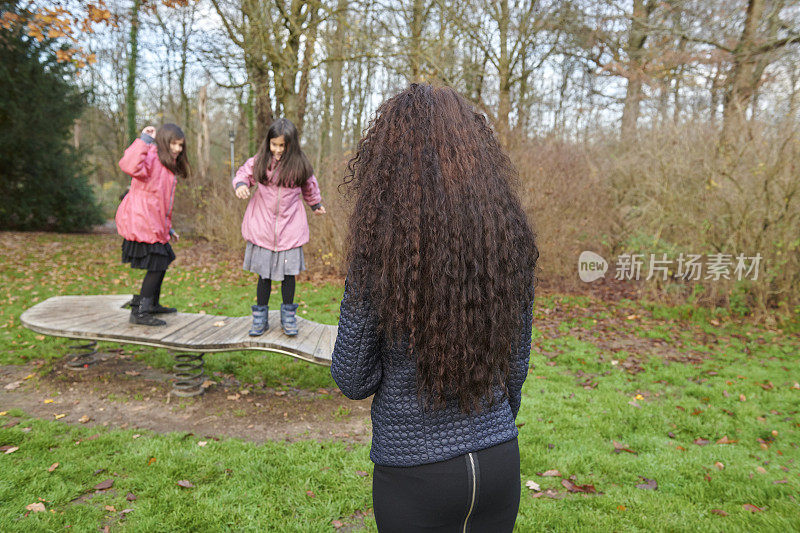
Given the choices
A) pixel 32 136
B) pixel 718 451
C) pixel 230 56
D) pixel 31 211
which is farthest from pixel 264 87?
pixel 718 451

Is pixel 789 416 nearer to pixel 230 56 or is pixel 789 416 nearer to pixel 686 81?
pixel 230 56

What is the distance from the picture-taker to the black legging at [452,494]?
1.27m

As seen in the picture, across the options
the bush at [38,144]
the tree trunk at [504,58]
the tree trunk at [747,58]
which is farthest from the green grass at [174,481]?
the bush at [38,144]

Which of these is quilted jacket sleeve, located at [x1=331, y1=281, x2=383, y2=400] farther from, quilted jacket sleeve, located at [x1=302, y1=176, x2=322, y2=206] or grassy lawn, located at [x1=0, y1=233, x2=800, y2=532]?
quilted jacket sleeve, located at [x1=302, y1=176, x2=322, y2=206]

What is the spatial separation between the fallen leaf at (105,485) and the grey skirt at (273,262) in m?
1.68

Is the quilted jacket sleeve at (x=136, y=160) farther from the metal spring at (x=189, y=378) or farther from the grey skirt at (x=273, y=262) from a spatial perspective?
the metal spring at (x=189, y=378)

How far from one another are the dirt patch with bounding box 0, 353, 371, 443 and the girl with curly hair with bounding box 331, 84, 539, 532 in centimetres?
274

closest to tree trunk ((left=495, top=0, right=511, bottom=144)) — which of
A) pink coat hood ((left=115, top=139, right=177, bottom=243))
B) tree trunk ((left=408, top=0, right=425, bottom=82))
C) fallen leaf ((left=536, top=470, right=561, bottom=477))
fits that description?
tree trunk ((left=408, top=0, right=425, bottom=82))

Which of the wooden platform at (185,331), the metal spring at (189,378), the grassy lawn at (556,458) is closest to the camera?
the grassy lawn at (556,458)

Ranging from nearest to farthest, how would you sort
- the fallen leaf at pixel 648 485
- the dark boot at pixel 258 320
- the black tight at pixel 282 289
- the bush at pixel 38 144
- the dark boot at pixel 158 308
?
the fallen leaf at pixel 648 485
the black tight at pixel 282 289
the dark boot at pixel 258 320
the dark boot at pixel 158 308
the bush at pixel 38 144

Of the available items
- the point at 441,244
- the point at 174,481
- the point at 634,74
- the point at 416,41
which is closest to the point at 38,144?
the point at 416,41

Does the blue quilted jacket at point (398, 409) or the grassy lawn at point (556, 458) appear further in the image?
the grassy lawn at point (556, 458)

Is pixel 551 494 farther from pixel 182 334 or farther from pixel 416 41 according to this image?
pixel 416 41

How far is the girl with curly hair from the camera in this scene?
1224 millimetres
